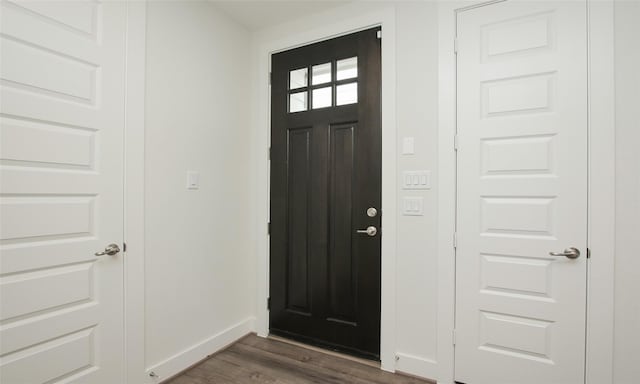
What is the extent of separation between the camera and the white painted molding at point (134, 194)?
6.13 ft

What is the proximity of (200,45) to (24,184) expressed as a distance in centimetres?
148

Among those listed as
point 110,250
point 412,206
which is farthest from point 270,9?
point 110,250

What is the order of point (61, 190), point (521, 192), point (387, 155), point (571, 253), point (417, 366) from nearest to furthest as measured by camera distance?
1. point (61, 190)
2. point (571, 253)
3. point (521, 192)
4. point (417, 366)
5. point (387, 155)

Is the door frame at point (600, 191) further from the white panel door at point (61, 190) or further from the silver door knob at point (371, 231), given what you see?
the white panel door at point (61, 190)

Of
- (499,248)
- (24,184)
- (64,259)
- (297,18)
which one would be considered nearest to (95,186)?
(24,184)

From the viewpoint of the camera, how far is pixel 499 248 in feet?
6.25

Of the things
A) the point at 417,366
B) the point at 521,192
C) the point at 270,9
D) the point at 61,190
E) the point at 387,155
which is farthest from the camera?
the point at 270,9

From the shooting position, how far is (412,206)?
2.14 meters

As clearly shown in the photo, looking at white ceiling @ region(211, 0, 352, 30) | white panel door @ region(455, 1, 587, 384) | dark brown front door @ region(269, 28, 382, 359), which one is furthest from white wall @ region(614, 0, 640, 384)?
white ceiling @ region(211, 0, 352, 30)

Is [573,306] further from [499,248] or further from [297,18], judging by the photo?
[297,18]

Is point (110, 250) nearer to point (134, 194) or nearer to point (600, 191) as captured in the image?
point (134, 194)

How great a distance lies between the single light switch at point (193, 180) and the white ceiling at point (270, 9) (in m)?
1.35

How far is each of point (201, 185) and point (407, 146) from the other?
1551 millimetres

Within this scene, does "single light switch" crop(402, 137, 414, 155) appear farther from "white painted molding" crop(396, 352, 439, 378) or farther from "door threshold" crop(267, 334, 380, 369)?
"door threshold" crop(267, 334, 380, 369)
